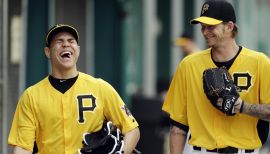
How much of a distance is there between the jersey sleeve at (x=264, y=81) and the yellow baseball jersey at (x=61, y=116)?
973 mm

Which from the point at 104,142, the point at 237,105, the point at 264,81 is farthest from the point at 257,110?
the point at 104,142

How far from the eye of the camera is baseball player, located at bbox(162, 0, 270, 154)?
6.64m

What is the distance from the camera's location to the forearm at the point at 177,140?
6871mm

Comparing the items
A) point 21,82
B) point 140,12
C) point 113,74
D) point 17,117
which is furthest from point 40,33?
point 140,12

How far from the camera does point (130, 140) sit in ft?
21.3

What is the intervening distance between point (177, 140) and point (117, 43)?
6460 mm

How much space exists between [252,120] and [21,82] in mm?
4021

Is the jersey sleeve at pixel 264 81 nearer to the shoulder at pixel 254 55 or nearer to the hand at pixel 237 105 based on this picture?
the shoulder at pixel 254 55

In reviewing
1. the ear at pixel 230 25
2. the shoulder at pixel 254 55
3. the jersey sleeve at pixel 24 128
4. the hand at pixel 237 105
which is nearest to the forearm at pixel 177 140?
the hand at pixel 237 105

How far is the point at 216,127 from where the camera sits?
263 inches

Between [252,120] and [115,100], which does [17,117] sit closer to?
[115,100]

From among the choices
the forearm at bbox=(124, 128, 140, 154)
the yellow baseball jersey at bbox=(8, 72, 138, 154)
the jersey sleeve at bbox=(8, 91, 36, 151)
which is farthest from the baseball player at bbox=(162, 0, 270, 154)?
the jersey sleeve at bbox=(8, 91, 36, 151)

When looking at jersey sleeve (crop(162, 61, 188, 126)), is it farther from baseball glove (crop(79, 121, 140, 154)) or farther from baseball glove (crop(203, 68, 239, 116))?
baseball glove (crop(79, 121, 140, 154))

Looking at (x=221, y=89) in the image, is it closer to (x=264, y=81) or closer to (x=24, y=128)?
(x=264, y=81)
